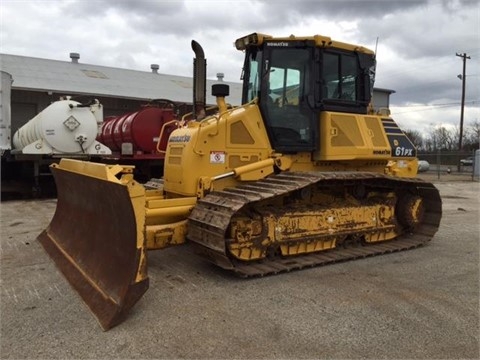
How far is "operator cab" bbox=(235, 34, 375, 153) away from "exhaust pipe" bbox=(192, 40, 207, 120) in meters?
0.57

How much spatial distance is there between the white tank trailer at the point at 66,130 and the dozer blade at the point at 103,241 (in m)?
6.75

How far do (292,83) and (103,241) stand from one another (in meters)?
3.29

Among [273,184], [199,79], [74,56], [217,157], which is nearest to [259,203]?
[273,184]

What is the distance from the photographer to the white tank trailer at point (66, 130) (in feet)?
40.7

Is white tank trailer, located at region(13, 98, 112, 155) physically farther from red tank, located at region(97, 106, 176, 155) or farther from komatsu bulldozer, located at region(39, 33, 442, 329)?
komatsu bulldozer, located at region(39, 33, 442, 329)

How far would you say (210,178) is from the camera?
19.2 ft

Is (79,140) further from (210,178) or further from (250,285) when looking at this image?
(250,285)

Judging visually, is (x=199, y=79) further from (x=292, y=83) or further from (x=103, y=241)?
(x=103, y=241)

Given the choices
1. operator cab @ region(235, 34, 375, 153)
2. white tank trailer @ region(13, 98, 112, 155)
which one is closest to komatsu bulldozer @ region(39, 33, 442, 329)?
operator cab @ region(235, 34, 375, 153)

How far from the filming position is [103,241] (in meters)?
4.84

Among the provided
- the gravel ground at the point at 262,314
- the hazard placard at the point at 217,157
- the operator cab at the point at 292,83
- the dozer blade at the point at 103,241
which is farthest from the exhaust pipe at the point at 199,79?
the gravel ground at the point at 262,314

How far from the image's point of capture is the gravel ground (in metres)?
3.44

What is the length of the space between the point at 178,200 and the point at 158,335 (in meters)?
2.20

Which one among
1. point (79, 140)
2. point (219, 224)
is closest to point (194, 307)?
point (219, 224)
